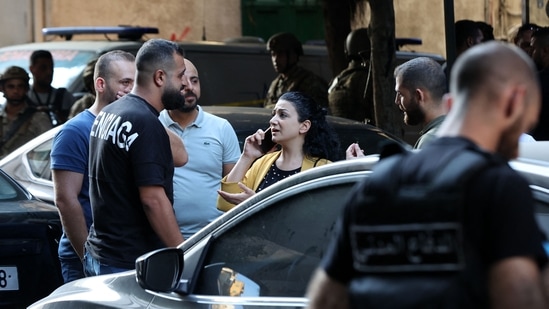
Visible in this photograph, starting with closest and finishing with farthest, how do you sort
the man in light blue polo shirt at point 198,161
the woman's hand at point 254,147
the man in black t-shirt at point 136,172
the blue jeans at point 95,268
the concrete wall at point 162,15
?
the man in black t-shirt at point 136,172 → the blue jeans at point 95,268 → the woman's hand at point 254,147 → the man in light blue polo shirt at point 198,161 → the concrete wall at point 162,15

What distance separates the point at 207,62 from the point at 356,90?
2.27 meters

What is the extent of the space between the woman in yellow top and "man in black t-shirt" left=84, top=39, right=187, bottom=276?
1.80ft

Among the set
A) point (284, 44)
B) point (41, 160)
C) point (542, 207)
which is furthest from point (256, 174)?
point (284, 44)

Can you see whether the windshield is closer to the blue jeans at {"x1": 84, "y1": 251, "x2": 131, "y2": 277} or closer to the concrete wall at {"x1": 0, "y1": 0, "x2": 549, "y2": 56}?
the blue jeans at {"x1": 84, "y1": 251, "x2": 131, "y2": 277}

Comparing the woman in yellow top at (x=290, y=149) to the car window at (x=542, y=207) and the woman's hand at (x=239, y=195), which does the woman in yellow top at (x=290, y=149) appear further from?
the car window at (x=542, y=207)

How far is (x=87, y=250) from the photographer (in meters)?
6.08

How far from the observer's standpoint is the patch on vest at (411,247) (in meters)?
2.82

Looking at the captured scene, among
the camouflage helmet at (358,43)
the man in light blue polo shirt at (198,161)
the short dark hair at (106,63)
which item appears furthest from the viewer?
the camouflage helmet at (358,43)

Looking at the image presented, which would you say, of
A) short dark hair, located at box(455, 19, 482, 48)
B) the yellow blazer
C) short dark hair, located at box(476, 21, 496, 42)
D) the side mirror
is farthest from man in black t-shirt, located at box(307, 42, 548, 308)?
short dark hair, located at box(476, 21, 496, 42)

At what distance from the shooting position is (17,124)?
11.5m

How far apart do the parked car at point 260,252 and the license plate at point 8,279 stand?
9.51 ft

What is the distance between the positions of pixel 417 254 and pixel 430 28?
57.3 ft

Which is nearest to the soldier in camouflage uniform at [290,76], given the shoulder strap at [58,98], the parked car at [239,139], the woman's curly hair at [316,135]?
the shoulder strap at [58,98]

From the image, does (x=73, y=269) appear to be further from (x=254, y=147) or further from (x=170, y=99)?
(x=170, y=99)
